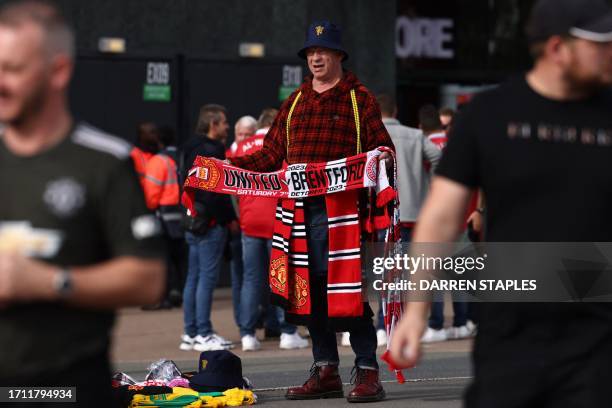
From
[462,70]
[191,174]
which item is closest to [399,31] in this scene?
[462,70]

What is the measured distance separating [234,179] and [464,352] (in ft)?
10.4

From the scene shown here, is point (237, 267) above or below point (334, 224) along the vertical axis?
below

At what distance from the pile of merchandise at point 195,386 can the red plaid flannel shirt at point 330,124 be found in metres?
1.33

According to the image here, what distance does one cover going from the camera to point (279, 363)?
36.0 feet

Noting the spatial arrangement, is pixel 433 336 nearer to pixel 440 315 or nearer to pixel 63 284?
pixel 440 315

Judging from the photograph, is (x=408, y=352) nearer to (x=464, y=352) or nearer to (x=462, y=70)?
(x=464, y=352)

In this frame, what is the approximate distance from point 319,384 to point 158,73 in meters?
8.55

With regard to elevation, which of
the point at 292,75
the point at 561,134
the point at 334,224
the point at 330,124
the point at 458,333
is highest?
the point at 561,134

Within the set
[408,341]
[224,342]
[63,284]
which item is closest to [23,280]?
[63,284]

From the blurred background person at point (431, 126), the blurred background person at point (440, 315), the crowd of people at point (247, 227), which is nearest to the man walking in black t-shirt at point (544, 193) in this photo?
the crowd of people at point (247, 227)

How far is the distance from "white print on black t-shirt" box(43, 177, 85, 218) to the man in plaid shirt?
513 centimetres

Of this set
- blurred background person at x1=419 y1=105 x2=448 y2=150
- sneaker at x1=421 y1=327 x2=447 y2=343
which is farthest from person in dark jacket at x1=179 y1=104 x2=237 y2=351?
blurred background person at x1=419 y1=105 x2=448 y2=150

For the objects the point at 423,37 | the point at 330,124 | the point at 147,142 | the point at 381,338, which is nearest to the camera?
the point at 330,124

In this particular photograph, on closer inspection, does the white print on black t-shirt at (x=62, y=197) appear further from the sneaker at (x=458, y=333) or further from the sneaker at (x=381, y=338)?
the sneaker at (x=458, y=333)
